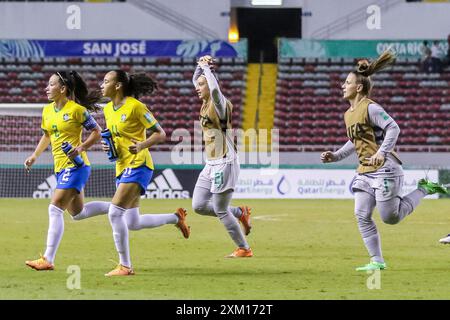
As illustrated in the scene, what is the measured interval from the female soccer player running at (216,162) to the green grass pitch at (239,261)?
676 millimetres

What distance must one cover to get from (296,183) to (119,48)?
39.3ft

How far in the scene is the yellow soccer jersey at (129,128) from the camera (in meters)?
11.6

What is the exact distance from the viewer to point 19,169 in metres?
30.4

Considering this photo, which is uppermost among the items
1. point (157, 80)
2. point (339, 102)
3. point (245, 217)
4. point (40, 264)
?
point (157, 80)

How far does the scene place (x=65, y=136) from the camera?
12148mm

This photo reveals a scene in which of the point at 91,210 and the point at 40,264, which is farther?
the point at 91,210

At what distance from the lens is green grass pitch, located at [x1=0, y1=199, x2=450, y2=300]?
10188 mm

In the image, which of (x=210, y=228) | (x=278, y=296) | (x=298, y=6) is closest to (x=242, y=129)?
(x=298, y=6)

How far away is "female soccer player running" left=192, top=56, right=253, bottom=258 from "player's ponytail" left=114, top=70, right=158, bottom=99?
110cm

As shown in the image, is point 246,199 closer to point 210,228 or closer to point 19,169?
point 19,169

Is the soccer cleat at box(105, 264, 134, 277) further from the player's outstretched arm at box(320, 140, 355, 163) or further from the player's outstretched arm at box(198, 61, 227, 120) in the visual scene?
the player's outstretched arm at box(320, 140, 355, 163)

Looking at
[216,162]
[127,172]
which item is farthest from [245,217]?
[127,172]
